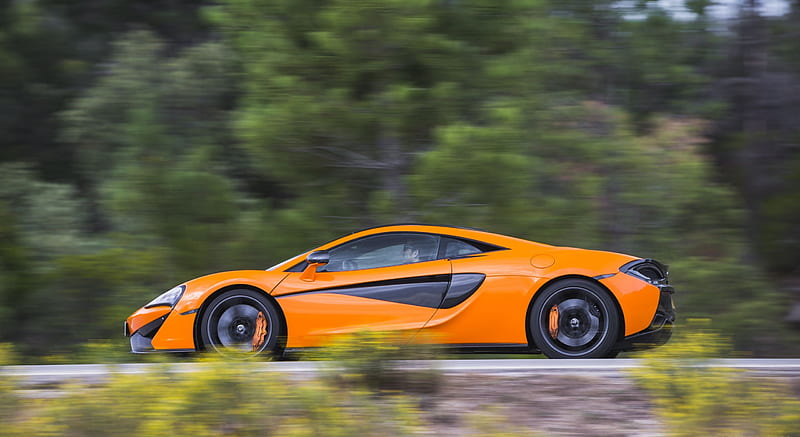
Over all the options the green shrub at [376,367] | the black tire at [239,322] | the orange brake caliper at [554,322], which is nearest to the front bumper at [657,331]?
the orange brake caliper at [554,322]

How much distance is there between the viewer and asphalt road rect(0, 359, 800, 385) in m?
5.39

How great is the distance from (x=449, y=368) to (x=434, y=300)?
87cm

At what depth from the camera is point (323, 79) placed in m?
11.4

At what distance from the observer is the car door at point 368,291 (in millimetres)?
6754

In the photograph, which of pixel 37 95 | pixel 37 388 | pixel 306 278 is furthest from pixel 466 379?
pixel 37 95

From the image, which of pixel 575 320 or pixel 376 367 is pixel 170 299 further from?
pixel 575 320

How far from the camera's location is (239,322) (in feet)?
23.1

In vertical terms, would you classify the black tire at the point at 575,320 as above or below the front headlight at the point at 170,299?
below

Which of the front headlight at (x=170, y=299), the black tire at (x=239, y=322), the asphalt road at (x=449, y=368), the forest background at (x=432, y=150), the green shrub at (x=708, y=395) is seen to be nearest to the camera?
the green shrub at (x=708, y=395)

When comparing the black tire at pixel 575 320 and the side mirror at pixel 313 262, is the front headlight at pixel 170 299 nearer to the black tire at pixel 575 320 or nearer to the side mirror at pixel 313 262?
the side mirror at pixel 313 262

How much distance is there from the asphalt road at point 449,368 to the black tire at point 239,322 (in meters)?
0.86

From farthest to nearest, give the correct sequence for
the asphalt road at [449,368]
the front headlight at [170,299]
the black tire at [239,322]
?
the front headlight at [170,299] < the black tire at [239,322] < the asphalt road at [449,368]

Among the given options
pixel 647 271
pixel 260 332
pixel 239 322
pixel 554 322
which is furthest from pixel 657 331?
pixel 239 322

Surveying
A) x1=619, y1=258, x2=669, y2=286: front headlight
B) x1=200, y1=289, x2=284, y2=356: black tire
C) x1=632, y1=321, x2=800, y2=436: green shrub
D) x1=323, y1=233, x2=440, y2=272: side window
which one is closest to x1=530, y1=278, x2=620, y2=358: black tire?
x1=619, y1=258, x2=669, y2=286: front headlight
